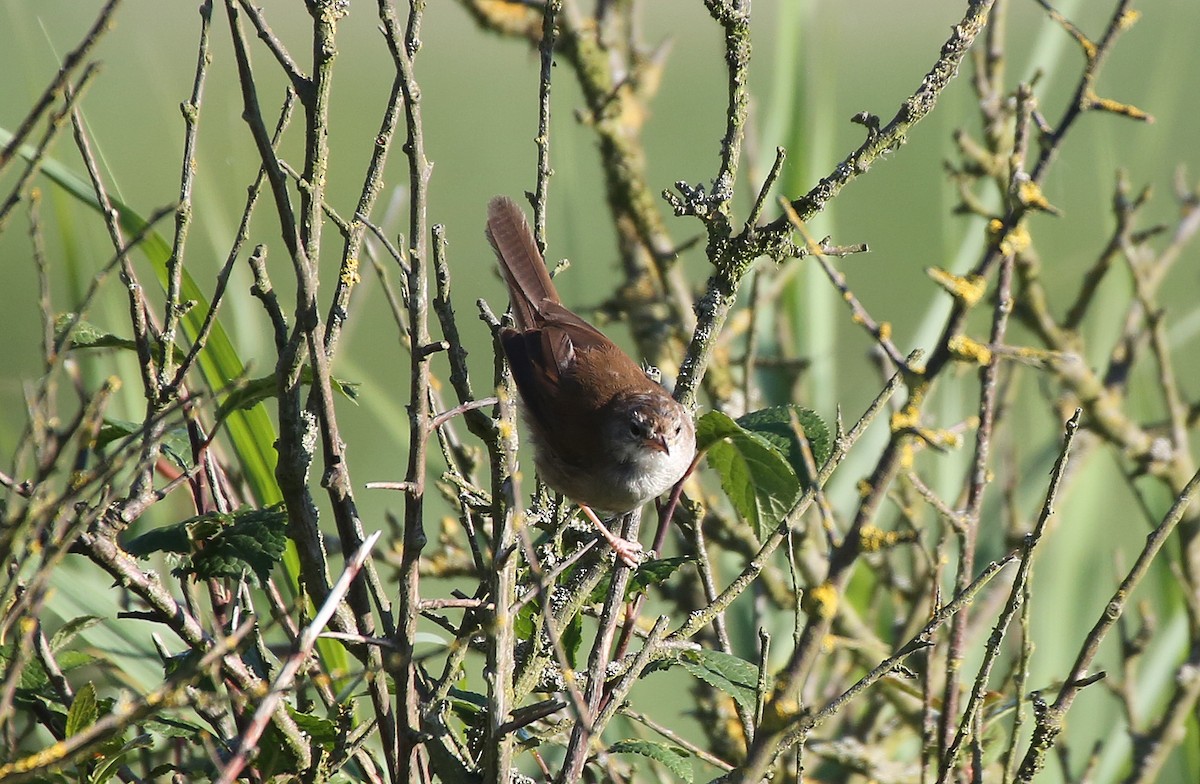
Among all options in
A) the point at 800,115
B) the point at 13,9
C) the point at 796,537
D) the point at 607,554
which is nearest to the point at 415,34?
the point at 607,554

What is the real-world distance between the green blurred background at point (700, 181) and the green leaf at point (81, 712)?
51 cm

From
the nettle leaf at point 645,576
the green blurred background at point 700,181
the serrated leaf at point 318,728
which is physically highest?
the green blurred background at point 700,181

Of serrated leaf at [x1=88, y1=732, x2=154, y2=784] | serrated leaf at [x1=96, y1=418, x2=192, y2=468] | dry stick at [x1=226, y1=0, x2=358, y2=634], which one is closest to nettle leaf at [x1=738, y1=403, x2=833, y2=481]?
dry stick at [x1=226, y1=0, x2=358, y2=634]

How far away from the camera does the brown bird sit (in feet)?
7.60

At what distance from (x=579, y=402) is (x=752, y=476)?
106cm

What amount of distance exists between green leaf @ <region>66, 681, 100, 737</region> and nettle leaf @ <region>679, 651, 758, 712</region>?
70 cm

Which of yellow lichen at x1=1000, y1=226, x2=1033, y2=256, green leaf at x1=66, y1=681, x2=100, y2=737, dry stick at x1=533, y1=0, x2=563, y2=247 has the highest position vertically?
yellow lichen at x1=1000, y1=226, x2=1033, y2=256

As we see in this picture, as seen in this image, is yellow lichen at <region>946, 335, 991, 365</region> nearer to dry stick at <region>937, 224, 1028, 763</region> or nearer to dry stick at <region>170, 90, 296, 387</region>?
dry stick at <region>937, 224, 1028, 763</region>

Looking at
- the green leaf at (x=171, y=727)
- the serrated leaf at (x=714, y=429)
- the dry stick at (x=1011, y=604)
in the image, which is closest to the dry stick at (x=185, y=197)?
the green leaf at (x=171, y=727)

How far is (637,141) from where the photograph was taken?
297 cm

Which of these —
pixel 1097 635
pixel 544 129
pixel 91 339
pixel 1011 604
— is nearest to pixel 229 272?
pixel 91 339

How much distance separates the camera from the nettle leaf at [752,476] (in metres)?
1.53

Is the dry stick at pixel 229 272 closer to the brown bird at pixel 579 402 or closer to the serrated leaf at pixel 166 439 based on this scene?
the serrated leaf at pixel 166 439

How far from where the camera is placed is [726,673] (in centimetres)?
154
